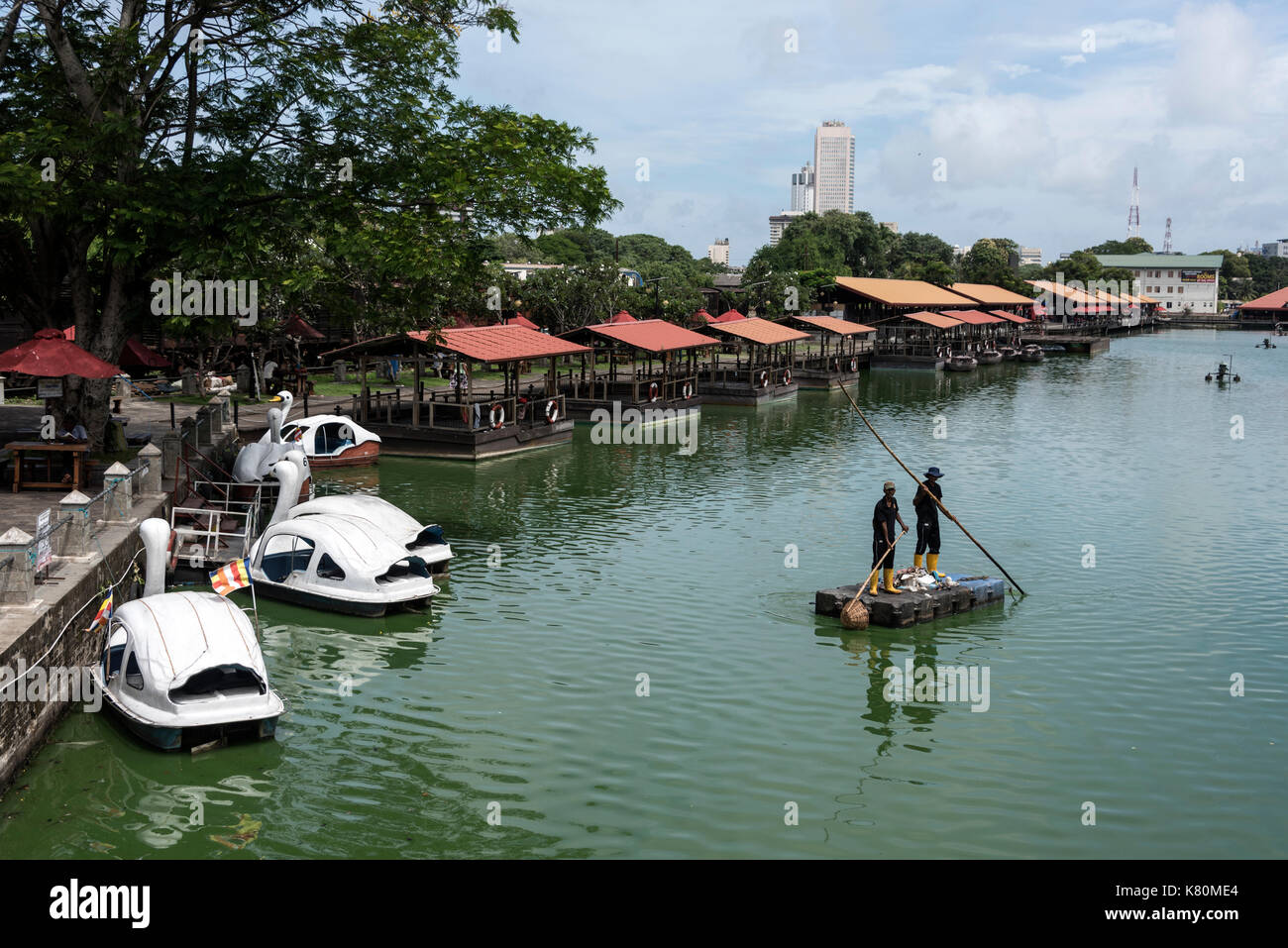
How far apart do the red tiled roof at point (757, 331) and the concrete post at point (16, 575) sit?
47.3m

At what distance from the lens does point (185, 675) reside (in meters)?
14.9

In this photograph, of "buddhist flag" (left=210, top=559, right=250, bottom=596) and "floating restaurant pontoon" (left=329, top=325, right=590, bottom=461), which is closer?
"buddhist flag" (left=210, top=559, right=250, bottom=596)

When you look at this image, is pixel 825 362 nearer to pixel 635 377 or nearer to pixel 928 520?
pixel 635 377

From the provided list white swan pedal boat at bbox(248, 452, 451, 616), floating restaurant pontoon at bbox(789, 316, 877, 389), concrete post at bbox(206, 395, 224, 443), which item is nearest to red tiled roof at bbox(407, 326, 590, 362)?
concrete post at bbox(206, 395, 224, 443)

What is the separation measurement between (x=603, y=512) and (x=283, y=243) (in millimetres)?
10899

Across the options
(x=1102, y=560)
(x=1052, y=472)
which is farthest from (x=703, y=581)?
(x=1052, y=472)

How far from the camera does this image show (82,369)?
24.9 m

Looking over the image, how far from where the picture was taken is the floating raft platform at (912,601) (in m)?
20.5

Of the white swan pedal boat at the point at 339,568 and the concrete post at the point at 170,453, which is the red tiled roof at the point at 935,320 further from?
the white swan pedal boat at the point at 339,568

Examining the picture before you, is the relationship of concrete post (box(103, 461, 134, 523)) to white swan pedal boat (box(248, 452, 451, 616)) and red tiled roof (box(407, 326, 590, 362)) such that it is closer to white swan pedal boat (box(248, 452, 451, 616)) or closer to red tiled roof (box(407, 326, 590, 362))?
white swan pedal boat (box(248, 452, 451, 616))

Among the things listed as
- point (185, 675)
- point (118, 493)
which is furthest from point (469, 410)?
point (185, 675)

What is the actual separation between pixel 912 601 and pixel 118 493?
1508cm

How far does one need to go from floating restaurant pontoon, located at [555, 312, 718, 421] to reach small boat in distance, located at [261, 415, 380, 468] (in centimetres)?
1170

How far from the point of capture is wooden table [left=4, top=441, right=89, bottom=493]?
23.7m
